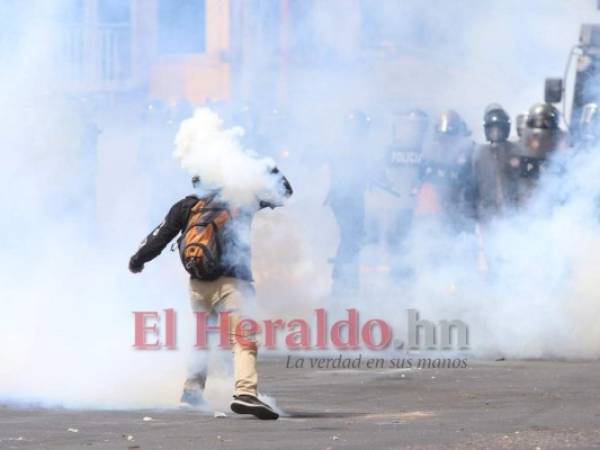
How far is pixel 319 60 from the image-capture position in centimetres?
1952

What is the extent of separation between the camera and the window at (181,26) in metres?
19.7

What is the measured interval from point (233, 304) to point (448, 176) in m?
9.46

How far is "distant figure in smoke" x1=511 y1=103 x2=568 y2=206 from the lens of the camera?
54.6 feet

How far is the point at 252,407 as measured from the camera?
31.3 ft

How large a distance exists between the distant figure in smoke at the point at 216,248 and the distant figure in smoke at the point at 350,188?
7.50m

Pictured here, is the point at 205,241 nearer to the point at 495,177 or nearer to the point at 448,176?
the point at 495,177

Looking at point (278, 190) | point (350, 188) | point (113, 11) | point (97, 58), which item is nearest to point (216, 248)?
point (278, 190)

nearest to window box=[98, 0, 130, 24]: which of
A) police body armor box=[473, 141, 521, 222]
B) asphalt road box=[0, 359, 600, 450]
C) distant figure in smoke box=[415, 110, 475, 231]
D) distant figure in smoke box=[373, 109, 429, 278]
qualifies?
distant figure in smoke box=[373, 109, 429, 278]

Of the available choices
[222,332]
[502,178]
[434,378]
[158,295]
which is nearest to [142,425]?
[222,332]

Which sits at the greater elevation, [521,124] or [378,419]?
[521,124]

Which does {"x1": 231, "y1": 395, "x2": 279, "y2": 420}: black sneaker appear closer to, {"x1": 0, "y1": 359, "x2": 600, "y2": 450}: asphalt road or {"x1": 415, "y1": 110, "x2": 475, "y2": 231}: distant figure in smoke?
{"x1": 0, "y1": 359, "x2": 600, "y2": 450}: asphalt road

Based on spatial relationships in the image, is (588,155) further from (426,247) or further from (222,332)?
(222,332)

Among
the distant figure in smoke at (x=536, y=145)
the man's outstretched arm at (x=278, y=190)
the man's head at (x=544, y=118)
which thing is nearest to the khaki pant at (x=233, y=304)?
the man's outstretched arm at (x=278, y=190)

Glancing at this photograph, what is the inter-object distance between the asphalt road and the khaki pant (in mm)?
240
